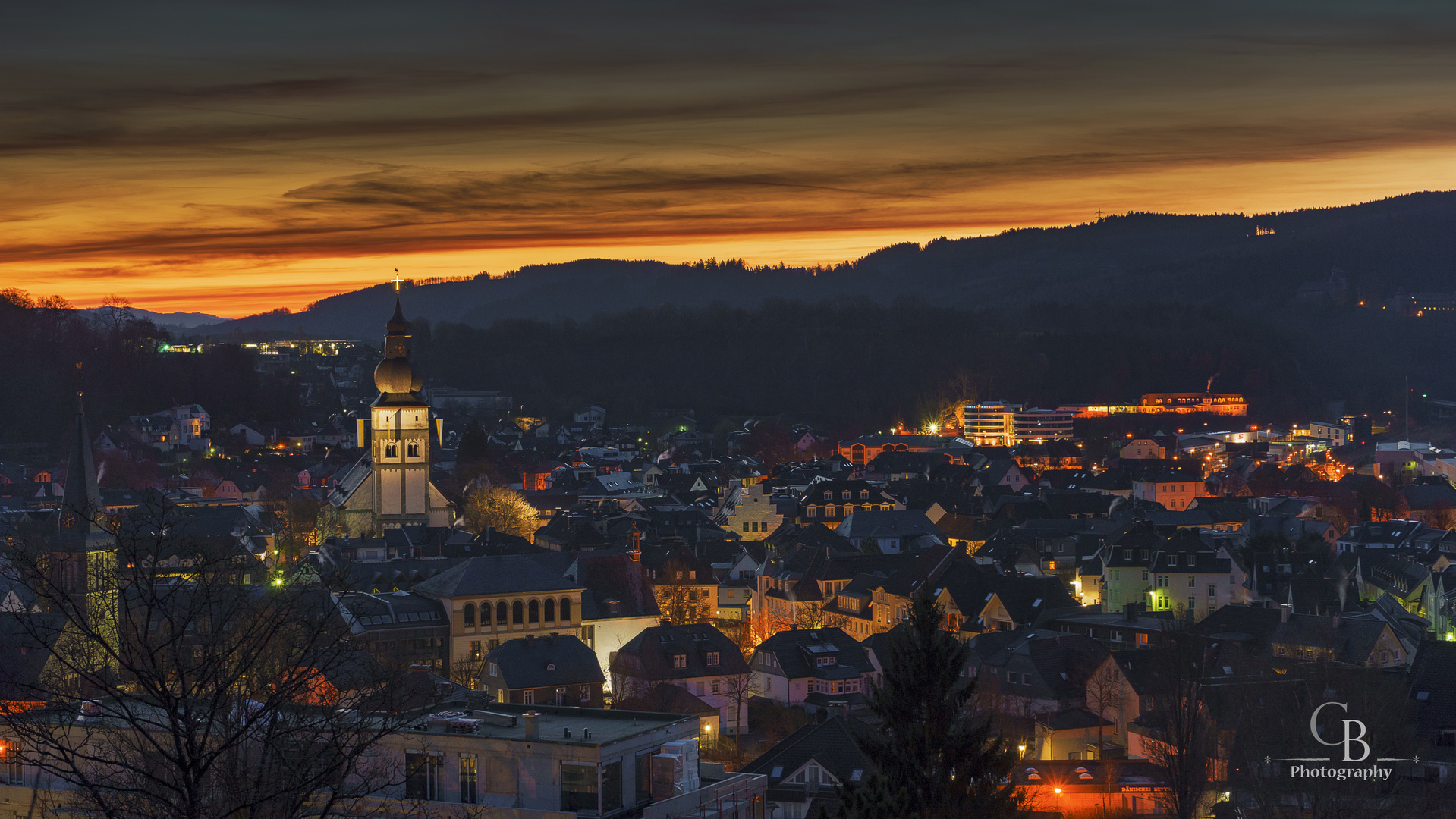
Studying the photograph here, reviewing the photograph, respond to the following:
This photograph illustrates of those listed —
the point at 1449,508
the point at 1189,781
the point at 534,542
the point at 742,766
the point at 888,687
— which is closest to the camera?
the point at 888,687

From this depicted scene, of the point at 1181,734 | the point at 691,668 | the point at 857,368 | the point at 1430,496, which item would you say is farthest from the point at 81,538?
the point at 857,368

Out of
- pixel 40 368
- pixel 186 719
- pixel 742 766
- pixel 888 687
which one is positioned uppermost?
pixel 40 368

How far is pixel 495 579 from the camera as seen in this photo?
43844mm

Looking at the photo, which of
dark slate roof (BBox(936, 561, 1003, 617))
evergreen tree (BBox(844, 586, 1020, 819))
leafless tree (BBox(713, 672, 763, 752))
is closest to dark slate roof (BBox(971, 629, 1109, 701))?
leafless tree (BBox(713, 672, 763, 752))

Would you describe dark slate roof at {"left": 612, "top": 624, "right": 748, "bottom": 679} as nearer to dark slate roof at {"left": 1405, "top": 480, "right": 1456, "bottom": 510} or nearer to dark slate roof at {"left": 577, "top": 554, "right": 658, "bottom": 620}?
dark slate roof at {"left": 577, "top": 554, "right": 658, "bottom": 620}

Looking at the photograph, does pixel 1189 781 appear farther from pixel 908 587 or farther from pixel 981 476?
pixel 981 476

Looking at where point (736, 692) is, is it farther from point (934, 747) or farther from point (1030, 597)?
→ point (934, 747)

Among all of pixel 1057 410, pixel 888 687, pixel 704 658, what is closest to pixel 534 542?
pixel 704 658

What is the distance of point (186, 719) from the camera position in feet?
30.2

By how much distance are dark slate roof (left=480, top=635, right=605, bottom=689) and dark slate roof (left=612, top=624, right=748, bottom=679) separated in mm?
1181

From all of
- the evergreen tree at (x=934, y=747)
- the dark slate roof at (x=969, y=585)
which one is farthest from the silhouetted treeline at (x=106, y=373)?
the evergreen tree at (x=934, y=747)

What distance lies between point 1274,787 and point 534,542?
45.6 meters

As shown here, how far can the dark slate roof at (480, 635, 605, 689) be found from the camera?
1441 inches

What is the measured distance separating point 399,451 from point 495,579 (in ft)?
86.6
